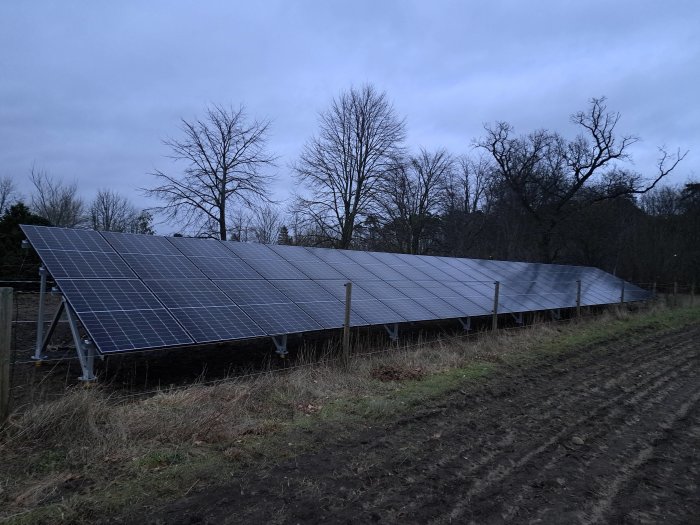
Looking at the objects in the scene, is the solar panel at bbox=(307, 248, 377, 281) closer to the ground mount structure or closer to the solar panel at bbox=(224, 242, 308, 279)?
the ground mount structure

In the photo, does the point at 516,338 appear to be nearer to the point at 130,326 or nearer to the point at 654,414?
the point at 654,414

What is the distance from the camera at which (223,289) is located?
392 inches

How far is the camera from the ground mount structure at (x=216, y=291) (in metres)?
7.60

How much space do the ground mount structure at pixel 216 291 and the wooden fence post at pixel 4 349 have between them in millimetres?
1669

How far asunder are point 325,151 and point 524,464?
1330 inches

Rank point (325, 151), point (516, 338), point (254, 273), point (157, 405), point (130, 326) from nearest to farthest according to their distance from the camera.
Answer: point (157, 405), point (130, 326), point (254, 273), point (516, 338), point (325, 151)

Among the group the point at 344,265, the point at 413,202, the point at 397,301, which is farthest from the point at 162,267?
the point at 413,202

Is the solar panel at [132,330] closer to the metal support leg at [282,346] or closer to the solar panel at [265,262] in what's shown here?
the metal support leg at [282,346]

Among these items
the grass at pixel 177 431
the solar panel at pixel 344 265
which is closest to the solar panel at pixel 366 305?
the solar panel at pixel 344 265

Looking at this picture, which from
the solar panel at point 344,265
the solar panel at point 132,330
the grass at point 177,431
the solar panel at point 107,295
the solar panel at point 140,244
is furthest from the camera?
the solar panel at point 344,265

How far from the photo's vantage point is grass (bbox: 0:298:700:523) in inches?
158

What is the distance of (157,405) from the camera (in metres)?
6.14

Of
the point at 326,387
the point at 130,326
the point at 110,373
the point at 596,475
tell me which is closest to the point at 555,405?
the point at 596,475

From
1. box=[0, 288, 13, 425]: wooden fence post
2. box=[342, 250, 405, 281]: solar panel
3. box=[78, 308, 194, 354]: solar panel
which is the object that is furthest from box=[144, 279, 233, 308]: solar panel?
box=[342, 250, 405, 281]: solar panel
